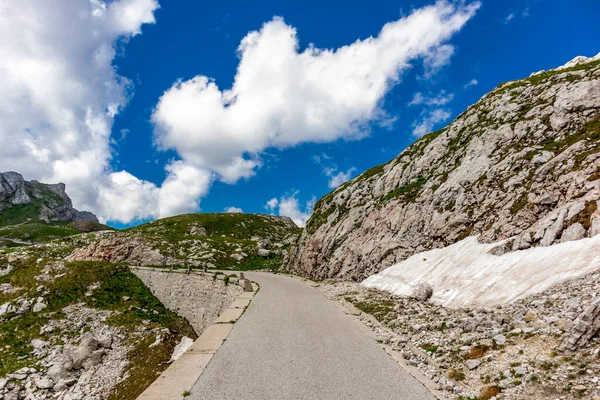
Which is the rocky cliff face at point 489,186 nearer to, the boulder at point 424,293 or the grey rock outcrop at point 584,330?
the boulder at point 424,293

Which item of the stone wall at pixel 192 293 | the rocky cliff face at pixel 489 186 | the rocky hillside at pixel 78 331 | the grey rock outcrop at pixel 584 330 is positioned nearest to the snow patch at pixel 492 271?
the rocky cliff face at pixel 489 186

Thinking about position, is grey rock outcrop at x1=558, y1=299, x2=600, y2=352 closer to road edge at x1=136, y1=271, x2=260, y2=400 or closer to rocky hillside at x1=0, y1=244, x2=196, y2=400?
road edge at x1=136, y1=271, x2=260, y2=400

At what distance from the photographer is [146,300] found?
36.0 m

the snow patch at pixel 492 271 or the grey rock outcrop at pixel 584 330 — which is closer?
the grey rock outcrop at pixel 584 330

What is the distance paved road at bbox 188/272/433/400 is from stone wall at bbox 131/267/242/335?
1786 centimetres

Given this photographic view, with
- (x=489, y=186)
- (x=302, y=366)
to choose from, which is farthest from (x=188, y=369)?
(x=489, y=186)

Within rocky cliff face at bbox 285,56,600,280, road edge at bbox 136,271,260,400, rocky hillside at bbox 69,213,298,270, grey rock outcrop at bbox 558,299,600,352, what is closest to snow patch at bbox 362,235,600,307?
rocky cliff face at bbox 285,56,600,280

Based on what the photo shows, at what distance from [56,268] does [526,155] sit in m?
54.6

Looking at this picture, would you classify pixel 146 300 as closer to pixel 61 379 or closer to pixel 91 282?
pixel 91 282

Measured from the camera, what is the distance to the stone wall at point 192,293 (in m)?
33.1

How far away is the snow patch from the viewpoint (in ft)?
45.0

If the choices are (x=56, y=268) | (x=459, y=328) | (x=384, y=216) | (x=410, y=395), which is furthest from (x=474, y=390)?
(x=56, y=268)

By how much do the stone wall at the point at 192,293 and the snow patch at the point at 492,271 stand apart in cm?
1918

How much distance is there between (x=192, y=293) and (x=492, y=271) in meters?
33.0
